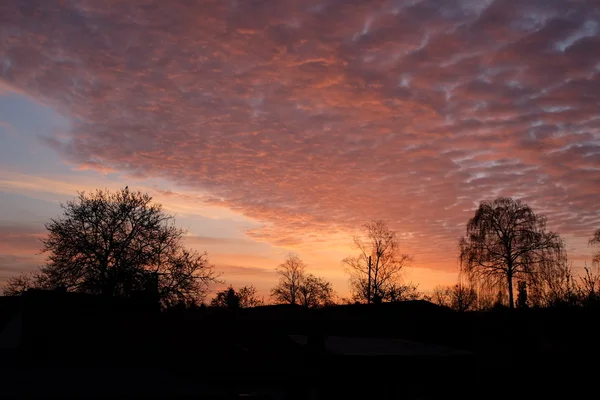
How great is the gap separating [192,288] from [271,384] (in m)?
24.2

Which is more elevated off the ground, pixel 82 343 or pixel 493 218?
pixel 493 218

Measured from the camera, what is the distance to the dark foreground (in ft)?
62.5

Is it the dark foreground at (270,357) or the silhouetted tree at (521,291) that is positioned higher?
the silhouetted tree at (521,291)

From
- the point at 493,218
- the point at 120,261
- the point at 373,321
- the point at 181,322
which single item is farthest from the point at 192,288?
the point at 493,218

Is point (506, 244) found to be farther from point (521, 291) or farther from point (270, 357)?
point (270, 357)

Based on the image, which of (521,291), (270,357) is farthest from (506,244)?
(270,357)

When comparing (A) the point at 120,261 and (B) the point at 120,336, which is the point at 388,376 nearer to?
(B) the point at 120,336

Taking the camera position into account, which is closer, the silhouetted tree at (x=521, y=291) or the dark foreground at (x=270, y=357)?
the dark foreground at (x=270, y=357)

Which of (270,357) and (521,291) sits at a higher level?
(521,291)

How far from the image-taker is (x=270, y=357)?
75.1 feet

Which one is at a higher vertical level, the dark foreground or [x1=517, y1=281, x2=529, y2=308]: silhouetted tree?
[x1=517, y1=281, x2=529, y2=308]: silhouetted tree

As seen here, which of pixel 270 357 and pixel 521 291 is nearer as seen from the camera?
pixel 270 357

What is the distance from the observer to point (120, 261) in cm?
4169

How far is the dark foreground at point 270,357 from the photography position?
19.1 metres
